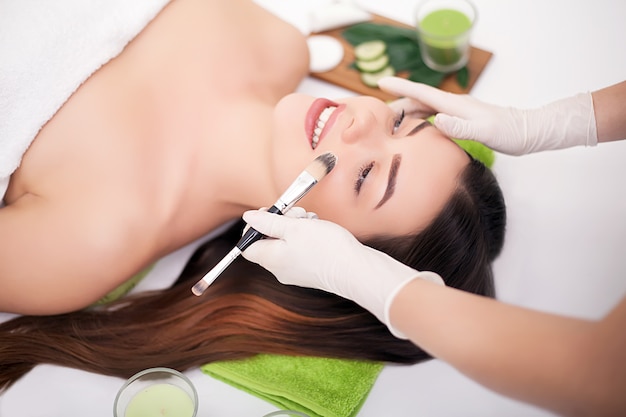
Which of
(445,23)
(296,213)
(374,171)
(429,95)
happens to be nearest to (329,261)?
(296,213)

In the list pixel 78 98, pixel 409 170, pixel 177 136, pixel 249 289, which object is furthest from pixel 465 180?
pixel 78 98

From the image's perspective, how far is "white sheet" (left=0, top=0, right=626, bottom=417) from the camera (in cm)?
A: 148

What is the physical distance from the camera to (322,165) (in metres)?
1.28

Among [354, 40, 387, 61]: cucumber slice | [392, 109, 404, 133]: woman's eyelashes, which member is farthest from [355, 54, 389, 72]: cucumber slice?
[392, 109, 404, 133]: woman's eyelashes

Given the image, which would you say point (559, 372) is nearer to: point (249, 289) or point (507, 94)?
point (249, 289)

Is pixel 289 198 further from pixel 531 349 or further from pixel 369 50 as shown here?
pixel 369 50

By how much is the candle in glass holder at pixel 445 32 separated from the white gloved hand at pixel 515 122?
1.10ft

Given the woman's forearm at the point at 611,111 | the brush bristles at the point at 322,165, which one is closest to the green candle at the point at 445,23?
the woman's forearm at the point at 611,111

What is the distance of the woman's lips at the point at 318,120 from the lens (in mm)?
1420

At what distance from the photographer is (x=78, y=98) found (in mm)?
1550

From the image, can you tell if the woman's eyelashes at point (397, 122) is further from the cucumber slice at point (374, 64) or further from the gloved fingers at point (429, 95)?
the cucumber slice at point (374, 64)

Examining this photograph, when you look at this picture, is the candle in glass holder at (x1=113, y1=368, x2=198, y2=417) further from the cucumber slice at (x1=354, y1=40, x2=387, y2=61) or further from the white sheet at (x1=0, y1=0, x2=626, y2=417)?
the cucumber slice at (x1=354, y1=40, x2=387, y2=61)

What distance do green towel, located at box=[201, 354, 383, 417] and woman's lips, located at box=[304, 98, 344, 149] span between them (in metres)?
0.49

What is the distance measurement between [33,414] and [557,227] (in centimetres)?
129
